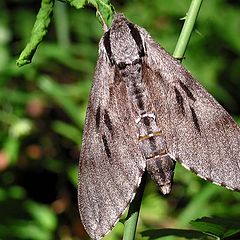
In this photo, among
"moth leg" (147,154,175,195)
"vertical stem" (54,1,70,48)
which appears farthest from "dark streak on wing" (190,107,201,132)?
"vertical stem" (54,1,70,48)

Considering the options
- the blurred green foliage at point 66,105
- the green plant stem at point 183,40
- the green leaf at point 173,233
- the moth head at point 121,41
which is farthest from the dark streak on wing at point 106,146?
the blurred green foliage at point 66,105

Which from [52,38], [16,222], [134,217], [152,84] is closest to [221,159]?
[152,84]

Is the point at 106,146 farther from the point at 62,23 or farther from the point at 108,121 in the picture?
the point at 62,23

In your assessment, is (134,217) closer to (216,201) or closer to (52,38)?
(216,201)

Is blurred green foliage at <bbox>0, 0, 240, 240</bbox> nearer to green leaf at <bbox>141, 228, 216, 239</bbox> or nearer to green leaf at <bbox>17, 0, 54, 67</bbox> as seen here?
green leaf at <bbox>141, 228, 216, 239</bbox>

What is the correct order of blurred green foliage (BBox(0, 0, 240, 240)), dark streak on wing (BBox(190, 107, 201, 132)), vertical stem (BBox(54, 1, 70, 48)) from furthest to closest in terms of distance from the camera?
vertical stem (BBox(54, 1, 70, 48))
blurred green foliage (BBox(0, 0, 240, 240))
dark streak on wing (BBox(190, 107, 201, 132))

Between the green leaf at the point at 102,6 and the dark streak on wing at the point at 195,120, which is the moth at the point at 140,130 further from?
the green leaf at the point at 102,6

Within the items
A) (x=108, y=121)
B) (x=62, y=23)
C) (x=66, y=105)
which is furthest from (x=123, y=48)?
(x=62, y=23)
